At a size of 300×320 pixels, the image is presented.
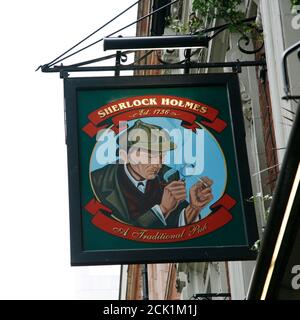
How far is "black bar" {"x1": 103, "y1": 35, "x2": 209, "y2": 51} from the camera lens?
12258 mm

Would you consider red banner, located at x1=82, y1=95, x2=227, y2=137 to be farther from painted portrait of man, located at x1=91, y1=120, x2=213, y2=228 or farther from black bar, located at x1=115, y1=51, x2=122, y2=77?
black bar, located at x1=115, y1=51, x2=122, y2=77

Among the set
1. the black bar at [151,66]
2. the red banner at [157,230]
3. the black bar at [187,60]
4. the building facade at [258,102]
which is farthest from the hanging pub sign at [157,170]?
the building facade at [258,102]

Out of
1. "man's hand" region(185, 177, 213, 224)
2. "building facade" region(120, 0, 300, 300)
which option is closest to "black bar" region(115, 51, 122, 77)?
"building facade" region(120, 0, 300, 300)

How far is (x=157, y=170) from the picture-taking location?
11.5 meters

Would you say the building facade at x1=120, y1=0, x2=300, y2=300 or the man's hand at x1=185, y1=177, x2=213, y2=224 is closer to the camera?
the building facade at x1=120, y1=0, x2=300, y2=300

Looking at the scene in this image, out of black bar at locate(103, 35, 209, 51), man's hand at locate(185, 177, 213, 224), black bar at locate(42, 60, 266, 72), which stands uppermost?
black bar at locate(103, 35, 209, 51)

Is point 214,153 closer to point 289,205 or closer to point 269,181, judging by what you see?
point 269,181

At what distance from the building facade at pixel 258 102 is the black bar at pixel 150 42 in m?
0.42

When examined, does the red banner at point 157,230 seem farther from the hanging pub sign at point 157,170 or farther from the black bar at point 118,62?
the black bar at point 118,62

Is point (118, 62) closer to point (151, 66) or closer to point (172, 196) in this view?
point (151, 66)

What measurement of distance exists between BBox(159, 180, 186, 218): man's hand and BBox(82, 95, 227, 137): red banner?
2.26 feet

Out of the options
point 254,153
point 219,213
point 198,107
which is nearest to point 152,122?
point 198,107

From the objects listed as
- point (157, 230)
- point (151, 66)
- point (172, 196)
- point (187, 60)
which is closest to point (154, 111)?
point (151, 66)

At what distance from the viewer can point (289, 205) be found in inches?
297
